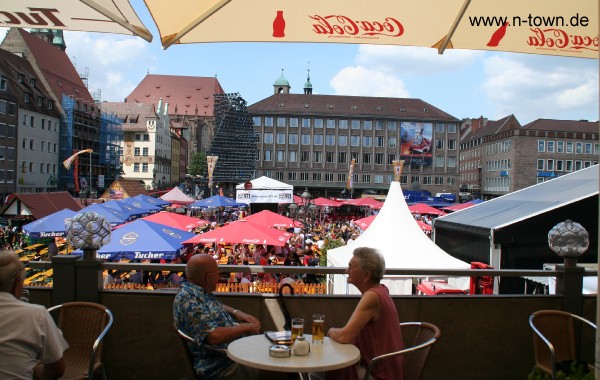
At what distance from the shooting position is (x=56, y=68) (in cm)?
7812

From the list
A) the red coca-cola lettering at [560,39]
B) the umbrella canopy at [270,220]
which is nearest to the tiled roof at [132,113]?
the umbrella canopy at [270,220]

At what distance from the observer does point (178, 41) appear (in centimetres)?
421

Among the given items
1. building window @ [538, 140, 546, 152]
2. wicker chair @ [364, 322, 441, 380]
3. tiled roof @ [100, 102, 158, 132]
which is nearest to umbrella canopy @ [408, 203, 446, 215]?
wicker chair @ [364, 322, 441, 380]

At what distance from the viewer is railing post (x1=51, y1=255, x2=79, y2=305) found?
178 inches

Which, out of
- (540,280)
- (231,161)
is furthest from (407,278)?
(231,161)

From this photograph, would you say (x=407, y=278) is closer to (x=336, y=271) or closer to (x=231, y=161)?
(x=336, y=271)

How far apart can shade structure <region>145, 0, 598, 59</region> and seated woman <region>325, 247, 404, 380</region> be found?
1.81m

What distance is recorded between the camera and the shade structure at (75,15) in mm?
4098

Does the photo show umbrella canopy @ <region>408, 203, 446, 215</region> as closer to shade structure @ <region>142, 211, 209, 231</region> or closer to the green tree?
shade structure @ <region>142, 211, 209, 231</region>

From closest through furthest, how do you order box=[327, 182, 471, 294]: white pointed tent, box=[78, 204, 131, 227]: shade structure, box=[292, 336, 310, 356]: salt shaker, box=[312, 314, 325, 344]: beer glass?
box=[292, 336, 310, 356]: salt shaker, box=[312, 314, 325, 344]: beer glass, box=[327, 182, 471, 294]: white pointed tent, box=[78, 204, 131, 227]: shade structure

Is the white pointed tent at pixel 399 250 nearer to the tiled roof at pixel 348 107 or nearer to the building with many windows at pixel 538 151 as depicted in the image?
the tiled roof at pixel 348 107

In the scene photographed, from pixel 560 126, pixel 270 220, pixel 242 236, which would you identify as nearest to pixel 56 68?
pixel 270 220

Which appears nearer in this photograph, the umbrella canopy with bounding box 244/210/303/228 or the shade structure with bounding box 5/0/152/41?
the shade structure with bounding box 5/0/152/41

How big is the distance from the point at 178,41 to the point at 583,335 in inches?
165
